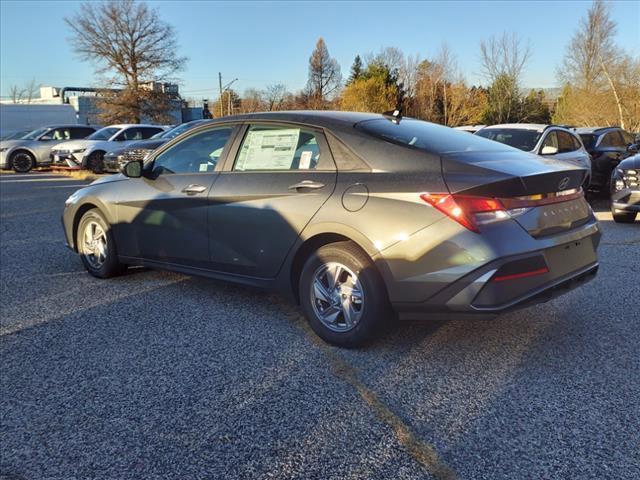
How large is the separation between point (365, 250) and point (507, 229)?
2.76ft

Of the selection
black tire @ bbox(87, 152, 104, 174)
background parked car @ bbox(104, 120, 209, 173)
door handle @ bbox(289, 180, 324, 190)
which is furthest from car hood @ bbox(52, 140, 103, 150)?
door handle @ bbox(289, 180, 324, 190)

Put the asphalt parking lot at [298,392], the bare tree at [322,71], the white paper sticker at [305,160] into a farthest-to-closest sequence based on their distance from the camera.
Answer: the bare tree at [322,71] → the white paper sticker at [305,160] → the asphalt parking lot at [298,392]

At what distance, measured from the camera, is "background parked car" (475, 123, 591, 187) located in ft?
28.6

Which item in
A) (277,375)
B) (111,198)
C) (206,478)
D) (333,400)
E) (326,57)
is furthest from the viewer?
(326,57)

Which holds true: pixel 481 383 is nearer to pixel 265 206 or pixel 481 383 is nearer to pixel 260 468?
pixel 260 468

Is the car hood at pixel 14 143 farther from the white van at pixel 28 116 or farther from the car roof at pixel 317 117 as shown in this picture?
the car roof at pixel 317 117

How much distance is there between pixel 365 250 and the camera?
11.0 feet

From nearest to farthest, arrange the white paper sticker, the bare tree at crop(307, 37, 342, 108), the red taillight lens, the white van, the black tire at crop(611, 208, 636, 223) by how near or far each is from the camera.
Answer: the red taillight lens < the white paper sticker < the black tire at crop(611, 208, 636, 223) < the white van < the bare tree at crop(307, 37, 342, 108)

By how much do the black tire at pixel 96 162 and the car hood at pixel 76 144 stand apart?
0.44m

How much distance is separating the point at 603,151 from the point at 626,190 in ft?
11.2

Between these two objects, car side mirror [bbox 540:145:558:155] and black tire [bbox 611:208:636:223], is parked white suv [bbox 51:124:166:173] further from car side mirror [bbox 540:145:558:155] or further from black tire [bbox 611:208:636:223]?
black tire [bbox 611:208:636:223]

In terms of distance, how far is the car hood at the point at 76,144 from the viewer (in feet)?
59.5

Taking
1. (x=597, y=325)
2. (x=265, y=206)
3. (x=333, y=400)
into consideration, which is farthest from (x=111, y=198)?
(x=597, y=325)

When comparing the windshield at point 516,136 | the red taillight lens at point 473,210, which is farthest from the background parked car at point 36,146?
the red taillight lens at point 473,210
